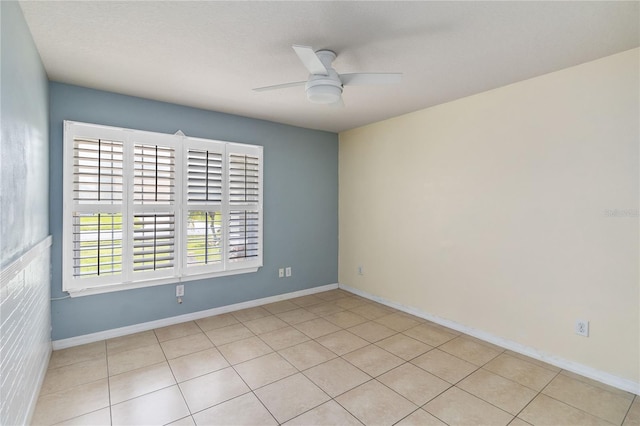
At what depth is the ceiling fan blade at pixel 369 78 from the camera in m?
2.03

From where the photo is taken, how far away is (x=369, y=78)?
2.08 m

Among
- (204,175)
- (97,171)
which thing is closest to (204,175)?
(204,175)

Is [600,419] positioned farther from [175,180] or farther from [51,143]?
Result: [51,143]

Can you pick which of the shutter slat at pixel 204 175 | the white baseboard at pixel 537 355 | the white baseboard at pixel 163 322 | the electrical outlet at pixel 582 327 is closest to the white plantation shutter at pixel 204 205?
the shutter slat at pixel 204 175

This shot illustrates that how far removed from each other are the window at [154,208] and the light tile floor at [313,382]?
0.68m

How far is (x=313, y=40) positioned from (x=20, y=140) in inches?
70.4

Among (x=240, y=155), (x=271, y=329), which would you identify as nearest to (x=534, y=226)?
(x=271, y=329)

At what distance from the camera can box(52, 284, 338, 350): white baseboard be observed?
2.91 m

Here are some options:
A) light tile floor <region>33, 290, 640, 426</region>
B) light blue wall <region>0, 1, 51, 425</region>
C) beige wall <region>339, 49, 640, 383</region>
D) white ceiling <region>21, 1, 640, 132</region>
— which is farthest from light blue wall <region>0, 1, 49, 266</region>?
beige wall <region>339, 49, 640, 383</region>

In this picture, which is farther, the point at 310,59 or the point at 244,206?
the point at 244,206

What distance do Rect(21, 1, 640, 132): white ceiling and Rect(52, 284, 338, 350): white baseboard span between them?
231cm

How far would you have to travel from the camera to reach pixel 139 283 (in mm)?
3201

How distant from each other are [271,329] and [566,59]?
344cm

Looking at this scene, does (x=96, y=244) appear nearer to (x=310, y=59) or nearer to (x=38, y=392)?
(x=38, y=392)
